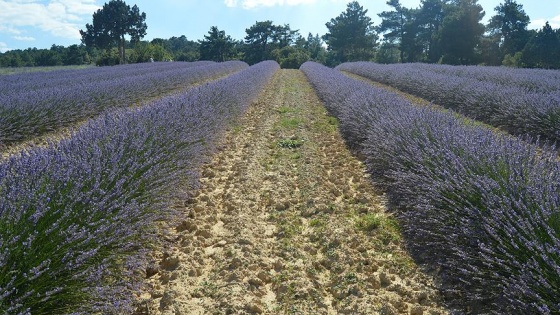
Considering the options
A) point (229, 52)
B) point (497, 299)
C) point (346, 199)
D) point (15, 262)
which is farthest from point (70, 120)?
point (229, 52)

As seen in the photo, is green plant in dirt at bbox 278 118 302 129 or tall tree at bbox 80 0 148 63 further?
tall tree at bbox 80 0 148 63

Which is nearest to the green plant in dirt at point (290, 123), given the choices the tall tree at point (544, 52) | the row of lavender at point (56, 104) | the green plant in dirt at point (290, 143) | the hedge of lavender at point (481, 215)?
the green plant in dirt at point (290, 143)

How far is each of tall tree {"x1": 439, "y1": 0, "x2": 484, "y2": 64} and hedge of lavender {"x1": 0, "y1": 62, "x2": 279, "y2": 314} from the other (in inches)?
1445

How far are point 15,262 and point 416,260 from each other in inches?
102

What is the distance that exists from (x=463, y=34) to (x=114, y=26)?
35909 mm

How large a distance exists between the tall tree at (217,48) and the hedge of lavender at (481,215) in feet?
157

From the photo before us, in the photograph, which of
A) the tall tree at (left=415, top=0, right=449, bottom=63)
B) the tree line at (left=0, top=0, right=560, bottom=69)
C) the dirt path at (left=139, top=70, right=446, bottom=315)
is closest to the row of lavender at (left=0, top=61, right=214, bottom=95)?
the dirt path at (left=139, top=70, right=446, bottom=315)

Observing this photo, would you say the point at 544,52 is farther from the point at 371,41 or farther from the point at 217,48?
the point at 217,48

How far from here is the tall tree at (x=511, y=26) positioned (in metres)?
34.8

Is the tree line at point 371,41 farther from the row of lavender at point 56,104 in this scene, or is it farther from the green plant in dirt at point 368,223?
the green plant in dirt at point 368,223

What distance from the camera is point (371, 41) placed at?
48281mm

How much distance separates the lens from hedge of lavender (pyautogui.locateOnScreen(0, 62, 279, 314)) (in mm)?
1891

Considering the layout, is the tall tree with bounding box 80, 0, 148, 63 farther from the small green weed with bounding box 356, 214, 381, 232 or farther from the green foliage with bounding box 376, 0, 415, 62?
the small green weed with bounding box 356, 214, 381, 232

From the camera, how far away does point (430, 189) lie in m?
3.24
